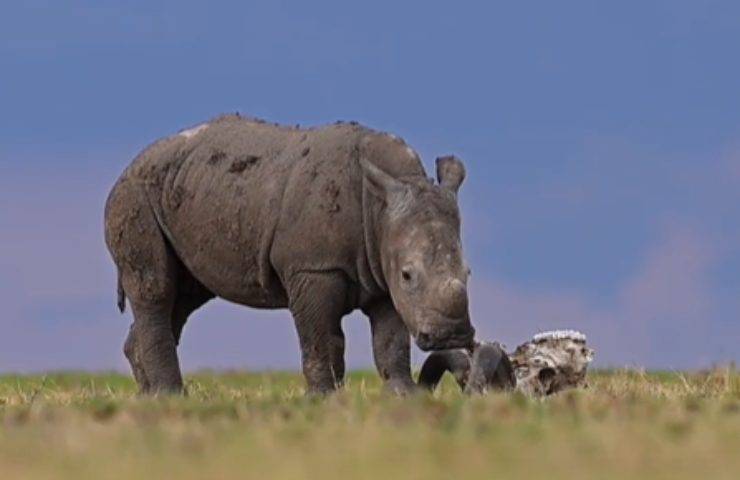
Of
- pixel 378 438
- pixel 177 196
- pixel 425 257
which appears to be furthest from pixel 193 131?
pixel 378 438

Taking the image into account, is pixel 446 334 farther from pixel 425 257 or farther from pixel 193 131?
pixel 193 131

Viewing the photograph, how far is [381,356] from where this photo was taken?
534 inches

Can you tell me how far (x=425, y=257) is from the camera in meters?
12.5

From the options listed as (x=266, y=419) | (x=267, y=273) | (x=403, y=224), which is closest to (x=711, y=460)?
(x=266, y=419)

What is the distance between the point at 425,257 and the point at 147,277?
3.68 m

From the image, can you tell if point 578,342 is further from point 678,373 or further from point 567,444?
point 567,444

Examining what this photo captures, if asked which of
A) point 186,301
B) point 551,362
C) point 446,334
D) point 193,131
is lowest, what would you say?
point 551,362

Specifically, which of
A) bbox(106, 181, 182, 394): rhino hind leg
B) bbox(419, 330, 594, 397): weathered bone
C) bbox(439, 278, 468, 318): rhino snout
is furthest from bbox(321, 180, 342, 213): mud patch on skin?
bbox(106, 181, 182, 394): rhino hind leg

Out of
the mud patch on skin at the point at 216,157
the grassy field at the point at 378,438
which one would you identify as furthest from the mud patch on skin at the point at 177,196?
the grassy field at the point at 378,438

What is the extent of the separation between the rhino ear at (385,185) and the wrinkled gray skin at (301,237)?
0.5 inches

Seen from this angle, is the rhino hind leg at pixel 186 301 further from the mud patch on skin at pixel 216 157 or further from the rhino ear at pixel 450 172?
the rhino ear at pixel 450 172

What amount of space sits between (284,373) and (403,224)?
8023mm

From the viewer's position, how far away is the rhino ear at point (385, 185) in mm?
12977

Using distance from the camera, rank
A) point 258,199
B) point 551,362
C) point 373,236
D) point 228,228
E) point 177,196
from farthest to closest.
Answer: point 551,362, point 177,196, point 228,228, point 258,199, point 373,236
